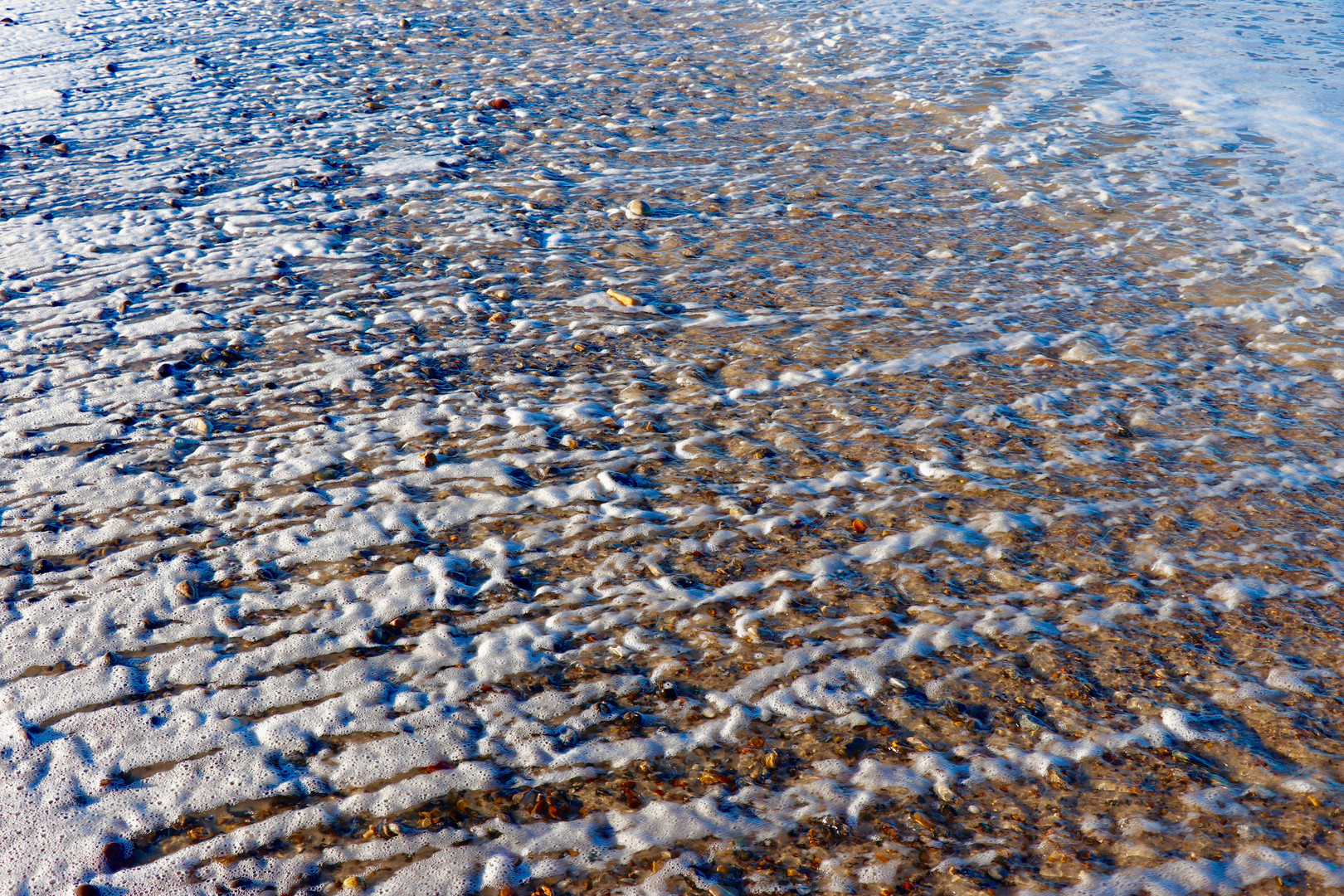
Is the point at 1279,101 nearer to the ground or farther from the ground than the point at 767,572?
farther from the ground

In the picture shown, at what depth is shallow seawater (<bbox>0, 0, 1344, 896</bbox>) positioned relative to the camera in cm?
252

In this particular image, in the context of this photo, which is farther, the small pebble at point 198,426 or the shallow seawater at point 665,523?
the small pebble at point 198,426

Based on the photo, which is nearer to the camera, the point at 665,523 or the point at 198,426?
the point at 665,523

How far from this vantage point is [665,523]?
12.2ft

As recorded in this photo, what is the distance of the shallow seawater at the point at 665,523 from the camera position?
2518 millimetres

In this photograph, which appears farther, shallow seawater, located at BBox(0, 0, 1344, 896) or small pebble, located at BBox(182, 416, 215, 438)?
small pebble, located at BBox(182, 416, 215, 438)

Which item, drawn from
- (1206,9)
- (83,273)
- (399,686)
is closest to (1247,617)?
(399,686)

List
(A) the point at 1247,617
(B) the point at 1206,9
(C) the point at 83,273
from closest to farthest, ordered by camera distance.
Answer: (A) the point at 1247,617
(C) the point at 83,273
(B) the point at 1206,9

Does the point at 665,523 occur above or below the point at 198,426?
below

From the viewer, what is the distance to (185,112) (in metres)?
8.47

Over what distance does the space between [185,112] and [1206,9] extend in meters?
14.5

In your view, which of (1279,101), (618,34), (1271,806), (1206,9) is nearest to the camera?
(1271,806)

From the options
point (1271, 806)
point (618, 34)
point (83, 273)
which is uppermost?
point (618, 34)

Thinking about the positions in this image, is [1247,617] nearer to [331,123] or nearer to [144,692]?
[144,692]
